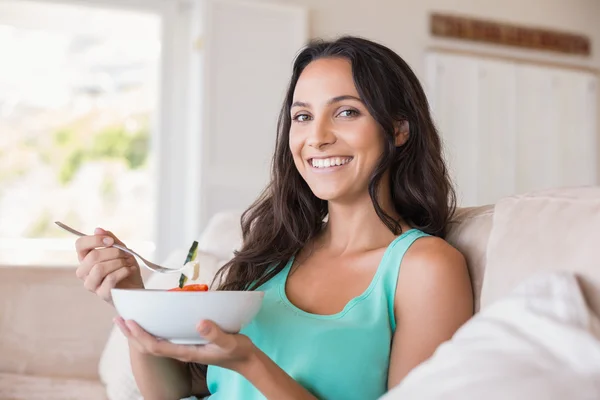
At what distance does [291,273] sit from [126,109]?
6832mm

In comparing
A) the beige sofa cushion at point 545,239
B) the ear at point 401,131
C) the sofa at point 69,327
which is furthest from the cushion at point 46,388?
the beige sofa cushion at point 545,239

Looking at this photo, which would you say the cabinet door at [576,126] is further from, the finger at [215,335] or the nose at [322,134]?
the finger at [215,335]

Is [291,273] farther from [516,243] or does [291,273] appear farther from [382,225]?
[516,243]

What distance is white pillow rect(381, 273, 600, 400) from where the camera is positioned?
27.4 inches

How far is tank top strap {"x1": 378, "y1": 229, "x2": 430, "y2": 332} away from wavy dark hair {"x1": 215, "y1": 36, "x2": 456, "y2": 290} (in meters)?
0.08

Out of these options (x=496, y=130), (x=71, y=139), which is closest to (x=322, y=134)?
(x=496, y=130)

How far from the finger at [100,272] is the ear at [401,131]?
61cm

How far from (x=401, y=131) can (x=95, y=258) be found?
0.66 metres

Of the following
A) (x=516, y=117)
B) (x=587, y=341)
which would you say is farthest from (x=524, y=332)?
(x=516, y=117)

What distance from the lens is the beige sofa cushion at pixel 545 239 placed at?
0.92 metres

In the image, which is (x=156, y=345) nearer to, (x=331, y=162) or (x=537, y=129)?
(x=331, y=162)

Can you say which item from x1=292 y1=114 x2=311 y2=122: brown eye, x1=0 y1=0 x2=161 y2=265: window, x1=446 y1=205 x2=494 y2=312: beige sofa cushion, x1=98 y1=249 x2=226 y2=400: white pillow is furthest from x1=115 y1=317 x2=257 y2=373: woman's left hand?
x1=0 y1=0 x2=161 y2=265: window

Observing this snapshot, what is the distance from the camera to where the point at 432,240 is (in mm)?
1359

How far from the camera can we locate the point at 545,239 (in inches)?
40.9
